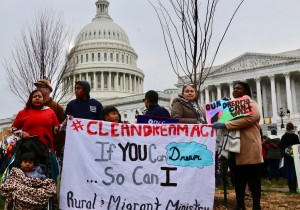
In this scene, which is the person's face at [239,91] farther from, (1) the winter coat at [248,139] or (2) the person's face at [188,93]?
(2) the person's face at [188,93]

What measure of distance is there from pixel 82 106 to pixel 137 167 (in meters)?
1.71

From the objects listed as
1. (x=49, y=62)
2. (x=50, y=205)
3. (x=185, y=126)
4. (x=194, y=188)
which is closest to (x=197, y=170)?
(x=194, y=188)

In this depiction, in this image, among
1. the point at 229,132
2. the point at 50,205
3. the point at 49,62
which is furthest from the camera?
the point at 49,62

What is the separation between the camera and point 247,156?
19.7 ft

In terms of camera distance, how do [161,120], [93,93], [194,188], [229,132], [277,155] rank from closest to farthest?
1. [194,188]
2. [229,132]
3. [161,120]
4. [277,155]
5. [93,93]

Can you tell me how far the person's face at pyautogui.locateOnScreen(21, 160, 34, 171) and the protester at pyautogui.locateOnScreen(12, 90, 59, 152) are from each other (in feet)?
1.95

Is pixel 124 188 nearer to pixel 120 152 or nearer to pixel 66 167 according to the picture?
pixel 120 152

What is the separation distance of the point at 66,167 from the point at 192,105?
2539mm

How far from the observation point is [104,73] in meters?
92.9

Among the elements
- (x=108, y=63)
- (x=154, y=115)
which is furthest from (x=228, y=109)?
(x=108, y=63)

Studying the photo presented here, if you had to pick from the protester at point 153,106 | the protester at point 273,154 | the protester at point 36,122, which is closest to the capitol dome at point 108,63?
the protester at point 273,154

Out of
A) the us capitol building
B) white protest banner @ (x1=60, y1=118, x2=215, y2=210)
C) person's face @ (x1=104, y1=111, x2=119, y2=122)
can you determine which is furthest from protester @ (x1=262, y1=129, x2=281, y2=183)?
the us capitol building

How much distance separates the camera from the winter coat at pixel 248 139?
600 centimetres

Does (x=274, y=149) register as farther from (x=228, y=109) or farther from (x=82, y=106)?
(x=82, y=106)
